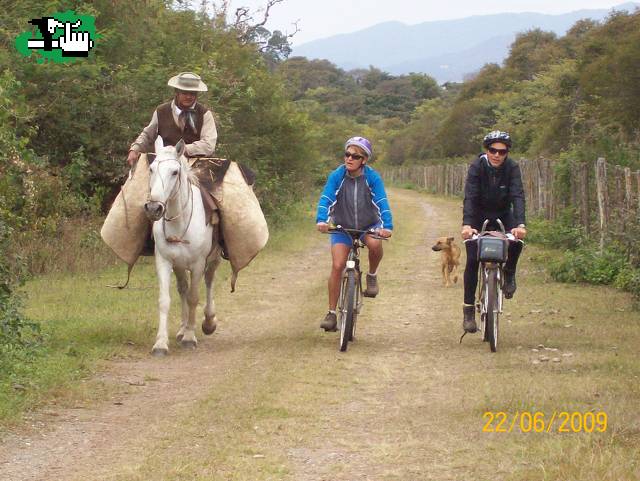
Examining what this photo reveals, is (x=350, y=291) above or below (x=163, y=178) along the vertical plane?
below

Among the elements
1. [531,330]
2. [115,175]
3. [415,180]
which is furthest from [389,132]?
[531,330]

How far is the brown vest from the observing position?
10914 mm

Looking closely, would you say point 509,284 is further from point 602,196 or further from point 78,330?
point 602,196

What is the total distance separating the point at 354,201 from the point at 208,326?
6.91 feet

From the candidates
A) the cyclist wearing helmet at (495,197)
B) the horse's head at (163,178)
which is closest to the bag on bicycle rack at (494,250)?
the cyclist wearing helmet at (495,197)

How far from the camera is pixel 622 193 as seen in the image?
15.5 meters

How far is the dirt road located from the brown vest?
6.77ft

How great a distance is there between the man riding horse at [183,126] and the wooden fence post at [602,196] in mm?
7537

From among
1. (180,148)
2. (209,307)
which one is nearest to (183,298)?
(209,307)

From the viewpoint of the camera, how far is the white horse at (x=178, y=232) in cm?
980

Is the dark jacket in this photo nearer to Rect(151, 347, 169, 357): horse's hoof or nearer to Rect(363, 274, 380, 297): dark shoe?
Rect(363, 274, 380, 297): dark shoe

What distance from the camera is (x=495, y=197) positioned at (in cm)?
1037

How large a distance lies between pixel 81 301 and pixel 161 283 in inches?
128

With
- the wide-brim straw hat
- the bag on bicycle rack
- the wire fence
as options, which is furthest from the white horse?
the wire fence
